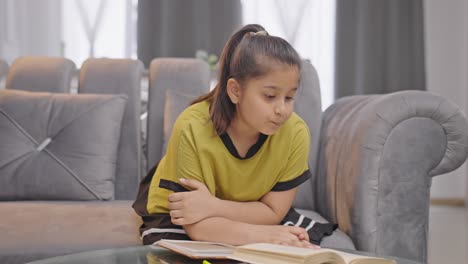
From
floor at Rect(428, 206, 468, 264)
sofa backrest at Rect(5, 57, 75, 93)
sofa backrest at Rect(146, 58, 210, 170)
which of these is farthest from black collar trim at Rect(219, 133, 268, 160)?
floor at Rect(428, 206, 468, 264)

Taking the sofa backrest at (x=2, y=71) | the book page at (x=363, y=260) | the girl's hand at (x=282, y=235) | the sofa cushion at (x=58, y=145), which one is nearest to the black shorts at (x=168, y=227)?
the girl's hand at (x=282, y=235)

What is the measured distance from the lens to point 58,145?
2061 mm

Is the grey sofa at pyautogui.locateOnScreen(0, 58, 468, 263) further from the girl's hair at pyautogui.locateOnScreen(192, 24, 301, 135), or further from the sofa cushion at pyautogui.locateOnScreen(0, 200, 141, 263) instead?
the girl's hair at pyautogui.locateOnScreen(192, 24, 301, 135)

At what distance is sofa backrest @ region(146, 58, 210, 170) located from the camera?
214 centimetres

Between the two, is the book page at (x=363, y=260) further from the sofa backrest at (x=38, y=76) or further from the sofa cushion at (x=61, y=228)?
the sofa backrest at (x=38, y=76)

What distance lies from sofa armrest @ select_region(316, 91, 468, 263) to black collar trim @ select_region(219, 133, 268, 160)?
0.87 feet

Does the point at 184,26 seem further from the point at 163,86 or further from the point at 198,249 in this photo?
the point at 198,249

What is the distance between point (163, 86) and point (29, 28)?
9.07ft

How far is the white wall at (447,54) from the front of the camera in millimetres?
5273

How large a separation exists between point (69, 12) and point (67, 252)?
11.7 ft

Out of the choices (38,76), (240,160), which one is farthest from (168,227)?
(38,76)

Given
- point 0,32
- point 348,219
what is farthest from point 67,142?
point 0,32

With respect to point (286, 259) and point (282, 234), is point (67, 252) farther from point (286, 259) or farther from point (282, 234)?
point (286, 259)

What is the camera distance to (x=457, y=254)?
123 inches
